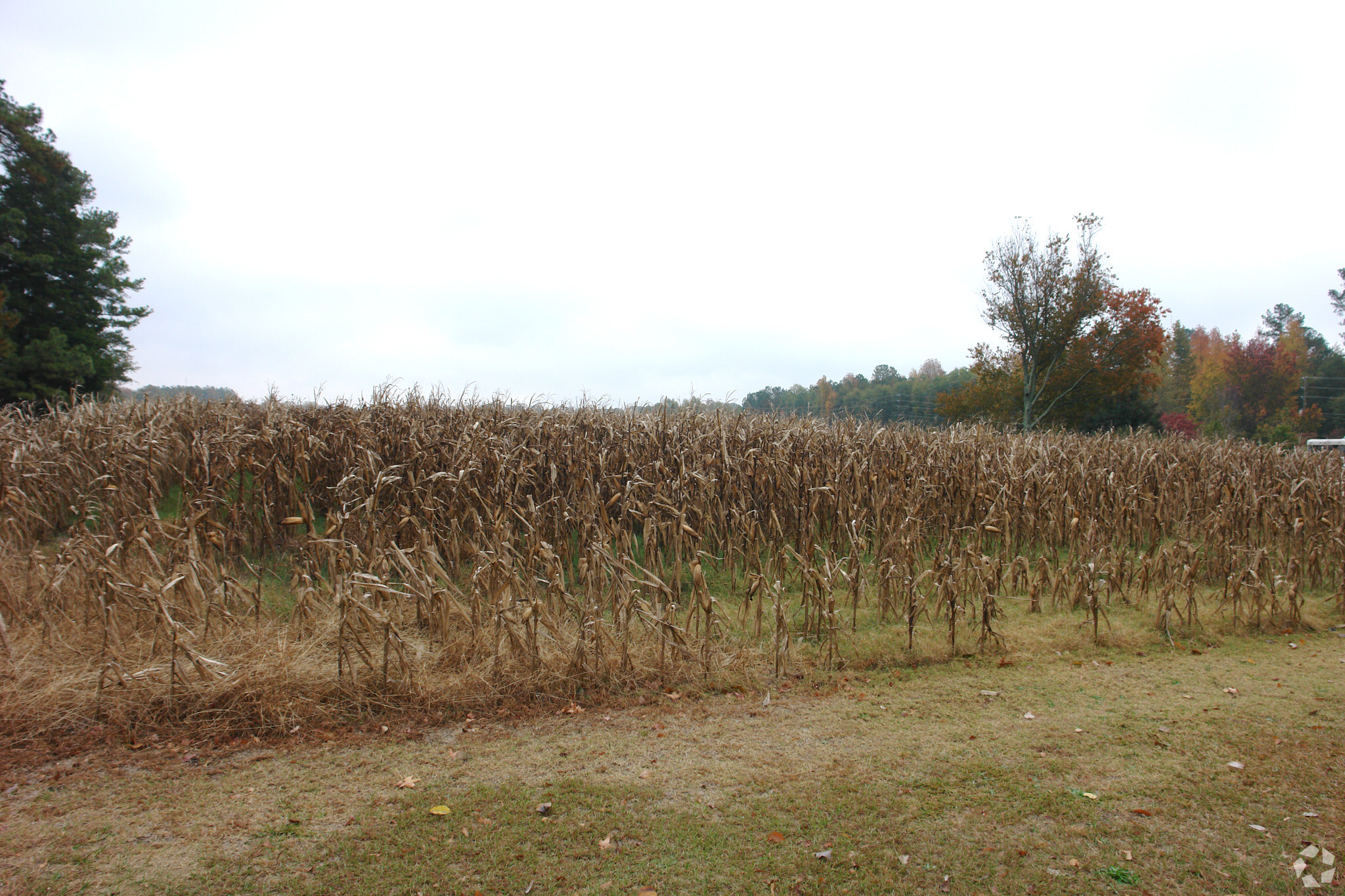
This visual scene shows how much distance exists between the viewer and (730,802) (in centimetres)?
298

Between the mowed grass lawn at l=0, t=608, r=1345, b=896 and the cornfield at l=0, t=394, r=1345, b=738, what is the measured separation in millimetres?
466

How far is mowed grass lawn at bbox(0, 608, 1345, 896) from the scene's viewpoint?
2471 millimetres

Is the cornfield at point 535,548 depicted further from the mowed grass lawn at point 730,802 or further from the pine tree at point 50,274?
the pine tree at point 50,274

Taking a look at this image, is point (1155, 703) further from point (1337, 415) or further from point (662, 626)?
point (1337, 415)

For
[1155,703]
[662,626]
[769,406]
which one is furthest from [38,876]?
[769,406]

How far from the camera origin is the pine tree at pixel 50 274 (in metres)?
18.0

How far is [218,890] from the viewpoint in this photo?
7.79 ft

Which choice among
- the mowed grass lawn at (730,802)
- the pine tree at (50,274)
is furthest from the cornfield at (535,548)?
the pine tree at (50,274)

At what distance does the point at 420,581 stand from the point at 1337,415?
64326 millimetres

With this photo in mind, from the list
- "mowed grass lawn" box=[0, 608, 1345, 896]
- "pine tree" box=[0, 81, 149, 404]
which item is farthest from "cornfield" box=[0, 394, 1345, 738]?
"pine tree" box=[0, 81, 149, 404]

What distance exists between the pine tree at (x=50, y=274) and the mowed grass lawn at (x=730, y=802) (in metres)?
20.0

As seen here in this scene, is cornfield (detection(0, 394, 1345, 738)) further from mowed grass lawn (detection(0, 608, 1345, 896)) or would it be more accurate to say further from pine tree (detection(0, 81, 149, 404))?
pine tree (detection(0, 81, 149, 404))

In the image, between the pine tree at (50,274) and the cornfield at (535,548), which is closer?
the cornfield at (535,548)

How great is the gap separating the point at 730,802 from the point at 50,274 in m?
26.7
